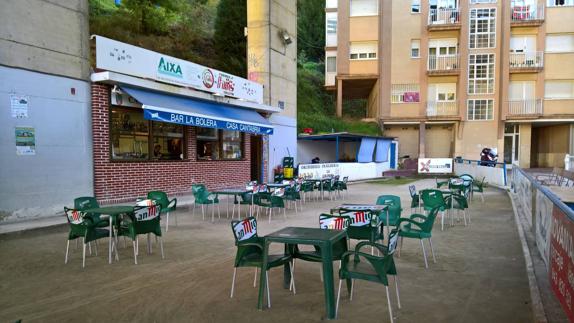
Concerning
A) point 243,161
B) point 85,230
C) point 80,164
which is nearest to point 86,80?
point 80,164

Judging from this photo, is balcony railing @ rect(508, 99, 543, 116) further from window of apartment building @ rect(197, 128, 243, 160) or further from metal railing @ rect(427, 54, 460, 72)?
window of apartment building @ rect(197, 128, 243, 160)

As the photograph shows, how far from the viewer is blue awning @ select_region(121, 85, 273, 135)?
33.2 ft

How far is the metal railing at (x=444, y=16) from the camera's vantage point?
2805cm

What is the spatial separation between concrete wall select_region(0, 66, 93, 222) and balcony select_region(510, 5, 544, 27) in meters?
29.0

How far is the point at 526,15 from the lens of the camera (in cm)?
2805

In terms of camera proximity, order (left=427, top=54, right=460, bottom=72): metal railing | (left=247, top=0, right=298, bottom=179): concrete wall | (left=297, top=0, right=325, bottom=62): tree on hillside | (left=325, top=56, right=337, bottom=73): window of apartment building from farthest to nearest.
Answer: (left=297, top=0, right=325, bottom=62): tree on hillside < (left=325, top=56, right=337, bottom=73): window of apartment building < (left=427, top=54, right=460, bottom=72): metal railing < (left=247, top=0, right=298, bottom=179): concrete wall

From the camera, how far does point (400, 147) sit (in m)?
29.4

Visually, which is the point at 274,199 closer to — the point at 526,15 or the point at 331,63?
the point at 331,63

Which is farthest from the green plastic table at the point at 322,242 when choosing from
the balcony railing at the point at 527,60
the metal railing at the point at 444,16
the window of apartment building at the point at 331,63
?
the window of apartment building at the point at 331,63

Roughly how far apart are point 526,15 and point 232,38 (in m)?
20.7

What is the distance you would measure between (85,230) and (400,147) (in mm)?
26437

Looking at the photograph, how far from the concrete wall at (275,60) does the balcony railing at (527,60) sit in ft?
58.9

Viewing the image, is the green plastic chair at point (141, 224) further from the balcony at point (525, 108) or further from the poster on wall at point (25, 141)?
the balcony at point (525, 108)

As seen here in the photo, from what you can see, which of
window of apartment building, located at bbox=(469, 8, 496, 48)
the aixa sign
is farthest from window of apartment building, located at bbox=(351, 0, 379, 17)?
the aixa sign
